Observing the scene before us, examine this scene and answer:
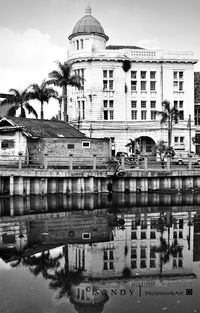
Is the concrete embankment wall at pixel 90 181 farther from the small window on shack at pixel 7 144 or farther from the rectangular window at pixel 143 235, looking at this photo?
the rectangular window at pixel 143 235

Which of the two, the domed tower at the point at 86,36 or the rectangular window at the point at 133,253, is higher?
the domed tower at the point at 86,36

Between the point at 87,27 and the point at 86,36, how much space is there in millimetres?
1478

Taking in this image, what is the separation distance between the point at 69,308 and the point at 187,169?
26.1 metres

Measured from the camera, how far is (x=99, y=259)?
15344mm

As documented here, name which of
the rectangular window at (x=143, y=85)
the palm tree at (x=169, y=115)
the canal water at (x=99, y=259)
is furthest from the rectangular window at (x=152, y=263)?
the rectangular window at (x=143, y=85)

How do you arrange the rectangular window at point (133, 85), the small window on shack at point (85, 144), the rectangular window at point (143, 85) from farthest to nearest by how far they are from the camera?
the rectangular window at point (143, 85) → the rectangular window at point (133, 85) → the small window on shack at point (85, 144)

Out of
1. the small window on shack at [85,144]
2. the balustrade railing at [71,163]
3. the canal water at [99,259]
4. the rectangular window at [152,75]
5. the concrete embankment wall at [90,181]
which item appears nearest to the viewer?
the canal water at [99,259]

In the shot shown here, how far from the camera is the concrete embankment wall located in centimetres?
3222

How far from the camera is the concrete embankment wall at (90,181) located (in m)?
32.2

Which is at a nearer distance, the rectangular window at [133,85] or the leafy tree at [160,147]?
the leafy tree at [160,147]

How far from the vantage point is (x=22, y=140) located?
36125mm

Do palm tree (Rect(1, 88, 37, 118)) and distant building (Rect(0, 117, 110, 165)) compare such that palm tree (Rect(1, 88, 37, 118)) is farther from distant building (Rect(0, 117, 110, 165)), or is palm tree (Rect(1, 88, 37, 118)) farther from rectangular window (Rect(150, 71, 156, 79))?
rectangular window (Rect(150, 71, 156, 79))

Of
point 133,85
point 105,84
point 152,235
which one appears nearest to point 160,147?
point 133,85

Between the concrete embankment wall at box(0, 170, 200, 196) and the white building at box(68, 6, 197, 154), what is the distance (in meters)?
27.2
